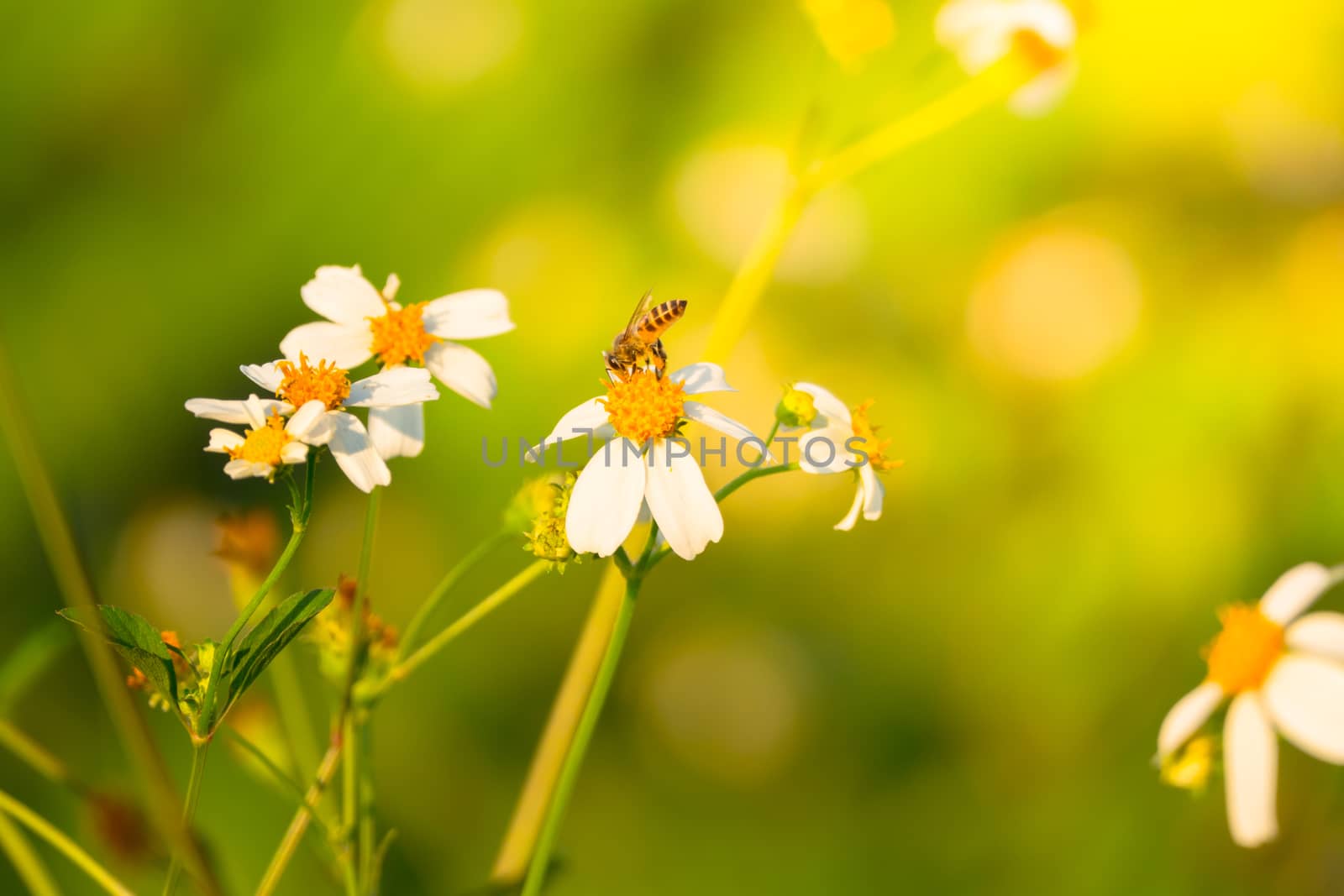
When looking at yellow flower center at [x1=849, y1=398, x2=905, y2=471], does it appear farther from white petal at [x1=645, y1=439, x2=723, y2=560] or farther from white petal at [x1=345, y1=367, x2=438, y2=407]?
white petal at [x1=345, y1=367, x2=438, y2=407]

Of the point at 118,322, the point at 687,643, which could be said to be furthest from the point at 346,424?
the point at 118,322

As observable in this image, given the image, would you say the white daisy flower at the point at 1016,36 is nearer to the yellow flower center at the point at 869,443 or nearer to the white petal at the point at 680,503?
the yellow flower center at the point at 869,443

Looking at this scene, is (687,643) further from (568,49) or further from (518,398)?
(568,49)

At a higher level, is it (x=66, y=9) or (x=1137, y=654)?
(x=66, y=9)

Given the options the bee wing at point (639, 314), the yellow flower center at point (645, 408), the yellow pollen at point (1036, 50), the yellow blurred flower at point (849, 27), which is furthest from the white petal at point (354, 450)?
the yellow pollen at point (1036, 50)

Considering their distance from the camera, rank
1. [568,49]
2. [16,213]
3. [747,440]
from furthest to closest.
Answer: [568,49] < [16,213] < [747,440]

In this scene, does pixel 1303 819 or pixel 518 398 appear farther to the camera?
pixel 518 398
